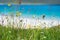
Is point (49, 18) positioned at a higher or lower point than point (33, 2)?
lower

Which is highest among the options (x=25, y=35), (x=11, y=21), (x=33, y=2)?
(x=33, y=2)

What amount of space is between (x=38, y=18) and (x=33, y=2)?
91cm

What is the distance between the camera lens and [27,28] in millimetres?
2988

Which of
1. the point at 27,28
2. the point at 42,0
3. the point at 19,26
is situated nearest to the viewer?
the point at 19,26

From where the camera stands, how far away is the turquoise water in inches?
126

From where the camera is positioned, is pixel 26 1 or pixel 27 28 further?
pixel 26 1

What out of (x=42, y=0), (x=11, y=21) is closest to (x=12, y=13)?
(x=11, y=21)

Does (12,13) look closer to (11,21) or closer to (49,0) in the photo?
(11,21)

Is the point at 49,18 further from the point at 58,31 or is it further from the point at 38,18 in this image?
the point at 58,31

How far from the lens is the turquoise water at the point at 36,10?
3190 millimetres

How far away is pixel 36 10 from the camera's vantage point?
3379 mm

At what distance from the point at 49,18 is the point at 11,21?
63 cm

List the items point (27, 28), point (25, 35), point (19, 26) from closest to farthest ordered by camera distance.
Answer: point (25, 35) < point (19, 26) < point (27, 28)

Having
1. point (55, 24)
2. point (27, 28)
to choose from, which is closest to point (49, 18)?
point (55, 24)
